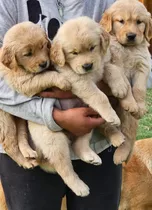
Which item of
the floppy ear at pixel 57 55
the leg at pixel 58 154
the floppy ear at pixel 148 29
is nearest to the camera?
the floppy ear at pixel 57 55

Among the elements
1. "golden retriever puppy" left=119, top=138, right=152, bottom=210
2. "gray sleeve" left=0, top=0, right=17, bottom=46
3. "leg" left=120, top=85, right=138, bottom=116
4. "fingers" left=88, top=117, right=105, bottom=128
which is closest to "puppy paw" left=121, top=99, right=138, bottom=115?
"leg" left=120, top=85, right=138, bottom=116

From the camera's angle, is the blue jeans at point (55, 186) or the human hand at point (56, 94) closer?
the human hand at point (56, 94)

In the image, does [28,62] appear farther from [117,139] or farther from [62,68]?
[117,139]

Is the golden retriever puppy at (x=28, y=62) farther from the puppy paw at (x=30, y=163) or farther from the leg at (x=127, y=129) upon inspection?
the leg at (x=127, y=129)

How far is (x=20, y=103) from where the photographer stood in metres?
2.29

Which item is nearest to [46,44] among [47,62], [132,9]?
[47,62]

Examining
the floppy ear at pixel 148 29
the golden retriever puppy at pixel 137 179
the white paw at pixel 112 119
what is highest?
the floppy ear at pixel 148 29

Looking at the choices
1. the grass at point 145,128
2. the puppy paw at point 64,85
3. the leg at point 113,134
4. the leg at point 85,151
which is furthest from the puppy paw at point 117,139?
the grass at point 145,128

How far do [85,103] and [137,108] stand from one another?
0.25m

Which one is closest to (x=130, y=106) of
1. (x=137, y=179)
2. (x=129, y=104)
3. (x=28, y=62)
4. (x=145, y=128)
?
(x=129, y=104)

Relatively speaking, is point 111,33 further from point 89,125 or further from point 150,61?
point 89,125

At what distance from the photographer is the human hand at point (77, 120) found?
2258mm

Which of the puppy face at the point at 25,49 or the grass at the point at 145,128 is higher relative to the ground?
the puppy face at the point at 25,49

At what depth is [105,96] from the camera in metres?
2.27
